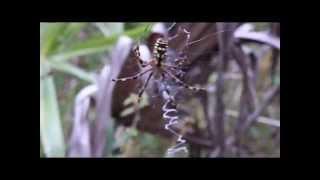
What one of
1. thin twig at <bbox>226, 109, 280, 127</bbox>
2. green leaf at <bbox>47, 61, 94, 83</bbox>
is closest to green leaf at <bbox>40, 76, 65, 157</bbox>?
green leaf at <bbox>47, 61, 94, 83</bbox>

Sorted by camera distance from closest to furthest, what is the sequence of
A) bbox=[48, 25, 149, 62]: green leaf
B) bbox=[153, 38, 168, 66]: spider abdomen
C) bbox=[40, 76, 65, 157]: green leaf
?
bbox=[153, 38, 168, 66]: spider abdomen, bbox=[40, 76, 65, 157]: green leaf, bbox=[48, 25, 149, 62]: green leaf

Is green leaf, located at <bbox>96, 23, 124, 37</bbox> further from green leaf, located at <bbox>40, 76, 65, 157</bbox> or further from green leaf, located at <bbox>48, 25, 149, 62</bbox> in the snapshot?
green leaf, located at <bbox>40, 76, 65, 157</bbox>

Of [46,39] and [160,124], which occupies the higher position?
[46,39]

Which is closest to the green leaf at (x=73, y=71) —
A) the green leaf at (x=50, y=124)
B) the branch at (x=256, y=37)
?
the green leaf at (x=50, y=124)

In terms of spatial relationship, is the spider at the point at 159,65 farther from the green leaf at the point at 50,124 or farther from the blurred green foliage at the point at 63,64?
the green leaf at the point at 50,124

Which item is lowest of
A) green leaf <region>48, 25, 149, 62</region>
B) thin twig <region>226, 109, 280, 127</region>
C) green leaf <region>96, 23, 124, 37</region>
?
thin twig <region>226, 109, 280, 127</region>
